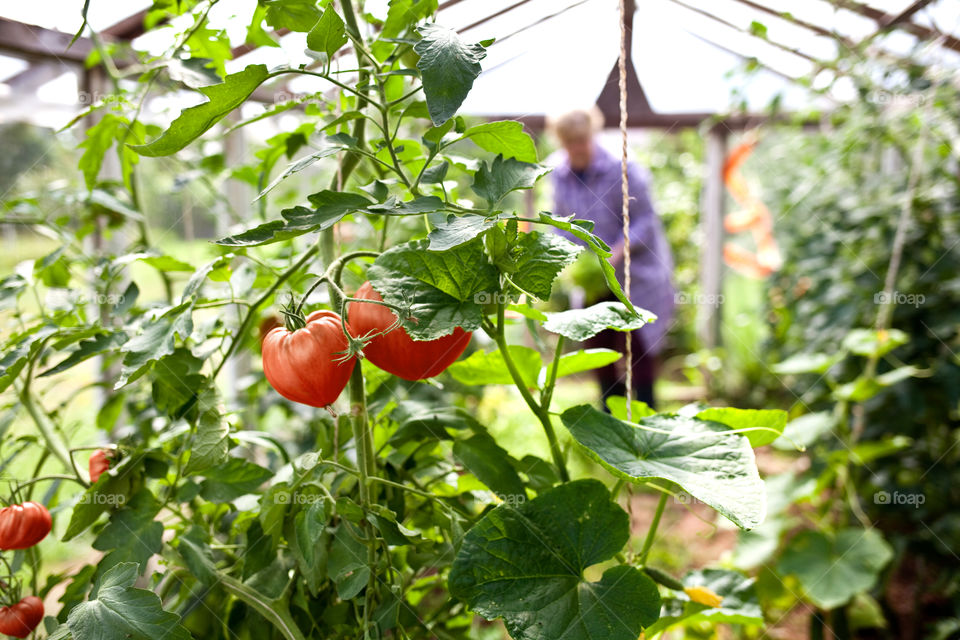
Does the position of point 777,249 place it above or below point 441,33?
below

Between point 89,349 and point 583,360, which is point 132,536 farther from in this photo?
point 583,360

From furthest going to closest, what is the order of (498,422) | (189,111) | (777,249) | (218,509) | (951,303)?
(777,249) < (498,422) < (951,303) < (218,509) < (189,111)

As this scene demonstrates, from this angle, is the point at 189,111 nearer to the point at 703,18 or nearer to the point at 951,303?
the point at 951,303

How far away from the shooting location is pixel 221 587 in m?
0.59

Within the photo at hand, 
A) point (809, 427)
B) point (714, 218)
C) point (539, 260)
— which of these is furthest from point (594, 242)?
point (714, 218)

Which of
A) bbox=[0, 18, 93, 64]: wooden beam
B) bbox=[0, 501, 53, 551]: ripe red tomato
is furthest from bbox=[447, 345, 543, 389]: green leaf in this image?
bbox=[0, 18, 93, 64]: wooden beam

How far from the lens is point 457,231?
42 cm

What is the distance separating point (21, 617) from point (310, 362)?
414 mm

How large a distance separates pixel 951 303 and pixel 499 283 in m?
1.81

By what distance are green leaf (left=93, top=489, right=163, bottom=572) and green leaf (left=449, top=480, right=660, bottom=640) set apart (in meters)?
0.28

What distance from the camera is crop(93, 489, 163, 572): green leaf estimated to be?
0.54 meters

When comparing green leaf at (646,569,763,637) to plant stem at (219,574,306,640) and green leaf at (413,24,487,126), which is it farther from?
green leaf at (413,24,487,126)

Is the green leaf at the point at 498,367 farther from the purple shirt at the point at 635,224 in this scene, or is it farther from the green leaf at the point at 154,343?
the purple shirt at the point at 635,224

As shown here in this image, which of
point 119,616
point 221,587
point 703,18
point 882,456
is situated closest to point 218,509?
point 221,587
